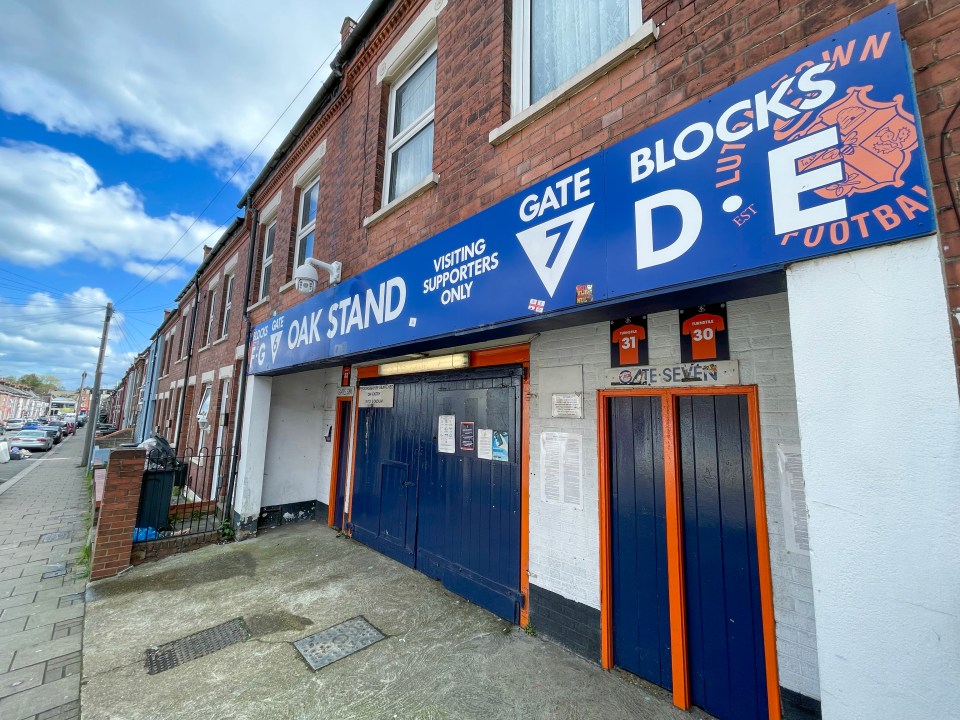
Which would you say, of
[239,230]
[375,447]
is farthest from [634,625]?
[239,230]

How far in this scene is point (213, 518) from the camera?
7367 mm

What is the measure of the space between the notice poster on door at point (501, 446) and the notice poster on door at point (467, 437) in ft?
1.08

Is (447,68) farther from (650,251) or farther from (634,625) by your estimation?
(634,625)

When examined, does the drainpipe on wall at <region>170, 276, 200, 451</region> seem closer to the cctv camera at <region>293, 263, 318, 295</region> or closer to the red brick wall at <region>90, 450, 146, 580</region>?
the red brick wall at <region>90, 450, 146, 580</region>

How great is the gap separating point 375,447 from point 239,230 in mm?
7713

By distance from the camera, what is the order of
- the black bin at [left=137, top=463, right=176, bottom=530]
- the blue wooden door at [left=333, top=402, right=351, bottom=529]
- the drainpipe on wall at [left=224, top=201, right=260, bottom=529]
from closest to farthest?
the black bin at [left=137, top=463, right=176, bottom=530] → the blue wooden door at [left=333, top=402, right=351, bottom=529] → the drainpipe on wall at [left=224, top=201, right=260, bottom=529]

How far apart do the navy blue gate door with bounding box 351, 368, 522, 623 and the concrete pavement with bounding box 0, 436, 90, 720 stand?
3054 millimetres

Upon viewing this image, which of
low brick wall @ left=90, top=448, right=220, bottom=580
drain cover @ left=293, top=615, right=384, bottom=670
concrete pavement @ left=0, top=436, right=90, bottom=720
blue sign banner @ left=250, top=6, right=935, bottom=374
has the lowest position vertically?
concrete pavement @ left=0, top=436, right=90, bottom=720

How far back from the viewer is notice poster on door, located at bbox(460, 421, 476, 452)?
14.9ft

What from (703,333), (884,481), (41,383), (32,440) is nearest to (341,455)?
(703,333)

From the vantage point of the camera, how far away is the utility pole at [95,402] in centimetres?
1550

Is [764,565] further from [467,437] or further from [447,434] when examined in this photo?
Answer: [447,434]

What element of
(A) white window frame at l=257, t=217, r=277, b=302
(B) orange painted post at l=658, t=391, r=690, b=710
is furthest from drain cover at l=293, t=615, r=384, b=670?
(A) white window frame at l=257, t=217, r=277, b=302

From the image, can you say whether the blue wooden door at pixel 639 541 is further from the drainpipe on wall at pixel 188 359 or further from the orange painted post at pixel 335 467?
the drainpipe on wall at pixel 188 359
